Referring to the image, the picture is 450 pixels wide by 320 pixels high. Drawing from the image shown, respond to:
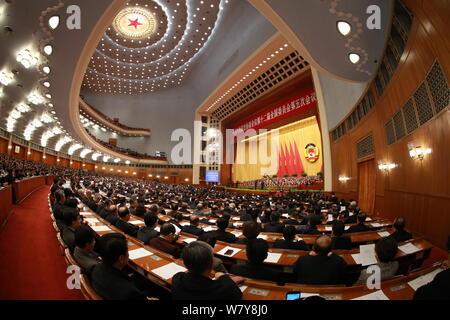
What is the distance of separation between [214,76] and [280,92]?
30.7ft

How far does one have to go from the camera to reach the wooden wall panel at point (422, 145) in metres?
3.75

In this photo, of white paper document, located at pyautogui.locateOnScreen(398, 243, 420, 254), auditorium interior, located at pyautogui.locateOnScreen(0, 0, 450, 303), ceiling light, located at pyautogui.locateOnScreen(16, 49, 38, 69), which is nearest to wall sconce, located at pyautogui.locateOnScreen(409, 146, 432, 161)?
auditorium interior, located at pyautogui.locateOnScreen(0, 0, 450, 303)

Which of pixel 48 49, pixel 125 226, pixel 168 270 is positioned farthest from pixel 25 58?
pixel 168 270

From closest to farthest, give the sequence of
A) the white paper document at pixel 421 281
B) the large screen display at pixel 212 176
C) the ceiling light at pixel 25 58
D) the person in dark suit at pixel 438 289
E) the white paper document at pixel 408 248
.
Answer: the person in dark suit at pixel 438 289, the white paper document at pixel 421 281, the white paper document at pixel 408 248, the ceiling light at pixel 25 58, the large screen display at pixel 212 176

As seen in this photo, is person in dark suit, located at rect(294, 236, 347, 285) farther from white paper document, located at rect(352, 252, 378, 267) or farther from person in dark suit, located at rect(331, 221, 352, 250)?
person in dark suit, located at rect(331, 221, 352, 250)

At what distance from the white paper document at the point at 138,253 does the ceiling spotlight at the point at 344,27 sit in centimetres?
488

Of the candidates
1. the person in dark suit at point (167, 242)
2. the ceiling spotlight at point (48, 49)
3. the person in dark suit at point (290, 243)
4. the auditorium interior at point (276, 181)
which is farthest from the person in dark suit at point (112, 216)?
the ceiling spotlight at point (48, 49)

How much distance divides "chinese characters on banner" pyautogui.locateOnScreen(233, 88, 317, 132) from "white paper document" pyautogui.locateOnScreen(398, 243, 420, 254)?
12.7m

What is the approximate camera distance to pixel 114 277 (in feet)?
4.79

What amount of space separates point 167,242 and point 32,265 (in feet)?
4.85

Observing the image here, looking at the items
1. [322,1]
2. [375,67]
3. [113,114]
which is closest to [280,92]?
[375,67]

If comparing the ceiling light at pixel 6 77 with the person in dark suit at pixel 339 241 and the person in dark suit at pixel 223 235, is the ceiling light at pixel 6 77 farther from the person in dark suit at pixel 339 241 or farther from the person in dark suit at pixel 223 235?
the person in dark suit at pixel 339 241

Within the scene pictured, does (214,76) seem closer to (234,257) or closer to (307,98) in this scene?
(307,98)

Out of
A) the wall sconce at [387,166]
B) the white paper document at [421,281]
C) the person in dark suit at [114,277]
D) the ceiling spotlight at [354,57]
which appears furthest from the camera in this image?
the wall sconce at [387,166]
